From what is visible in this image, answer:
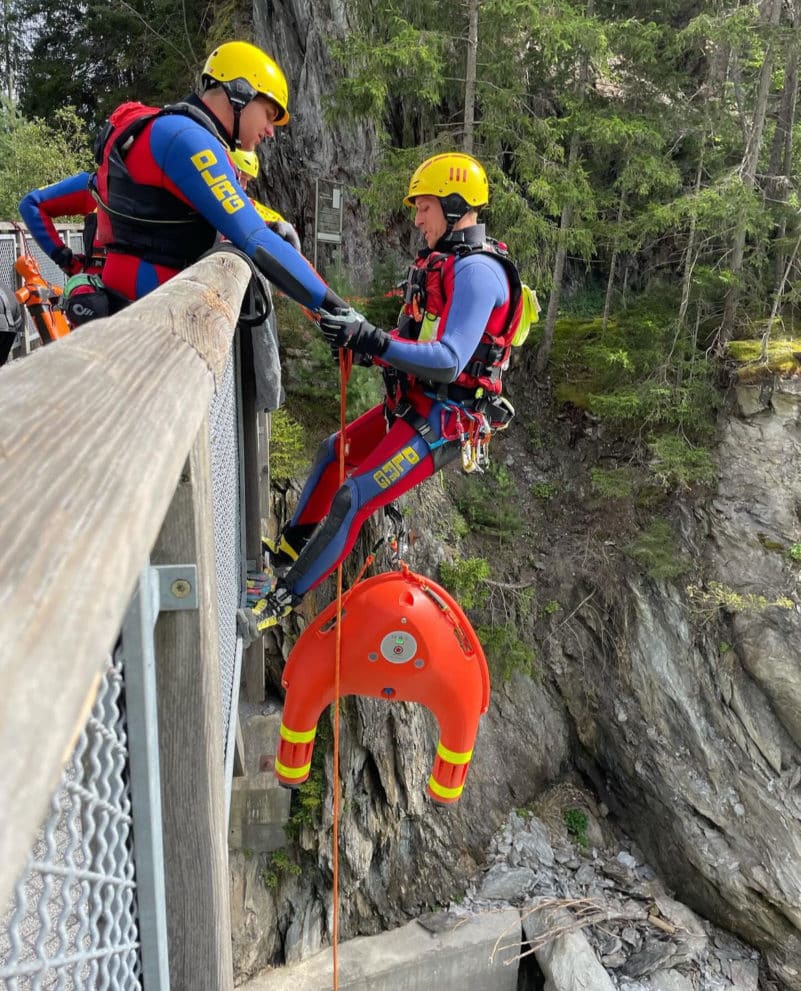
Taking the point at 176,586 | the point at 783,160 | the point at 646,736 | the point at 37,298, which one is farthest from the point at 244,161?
the point at 783,160

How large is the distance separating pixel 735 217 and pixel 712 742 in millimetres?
6481

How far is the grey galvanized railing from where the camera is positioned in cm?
39

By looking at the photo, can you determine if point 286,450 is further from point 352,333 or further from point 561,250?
point 561,250

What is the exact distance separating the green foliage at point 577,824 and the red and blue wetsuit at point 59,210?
27.4 feet

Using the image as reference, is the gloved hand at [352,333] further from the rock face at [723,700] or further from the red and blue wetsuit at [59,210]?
the rock face at [723,700]

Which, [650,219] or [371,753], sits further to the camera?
[650,219]

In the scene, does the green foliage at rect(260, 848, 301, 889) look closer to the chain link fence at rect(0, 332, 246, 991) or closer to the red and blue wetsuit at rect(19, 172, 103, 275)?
the red and blue wetsuit at rect(19, 172, 103, 275)

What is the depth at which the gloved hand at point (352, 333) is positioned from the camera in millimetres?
2785

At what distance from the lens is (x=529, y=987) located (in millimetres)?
7848

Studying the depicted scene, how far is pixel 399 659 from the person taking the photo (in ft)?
11.6

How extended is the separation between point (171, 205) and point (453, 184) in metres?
1.41

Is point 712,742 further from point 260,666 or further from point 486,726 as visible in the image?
point 260,666

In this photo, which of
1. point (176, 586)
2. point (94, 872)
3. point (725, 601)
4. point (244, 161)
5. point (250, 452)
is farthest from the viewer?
point (725, 601)

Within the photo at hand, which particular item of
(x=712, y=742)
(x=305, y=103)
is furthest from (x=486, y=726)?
(x=305, y=103)
